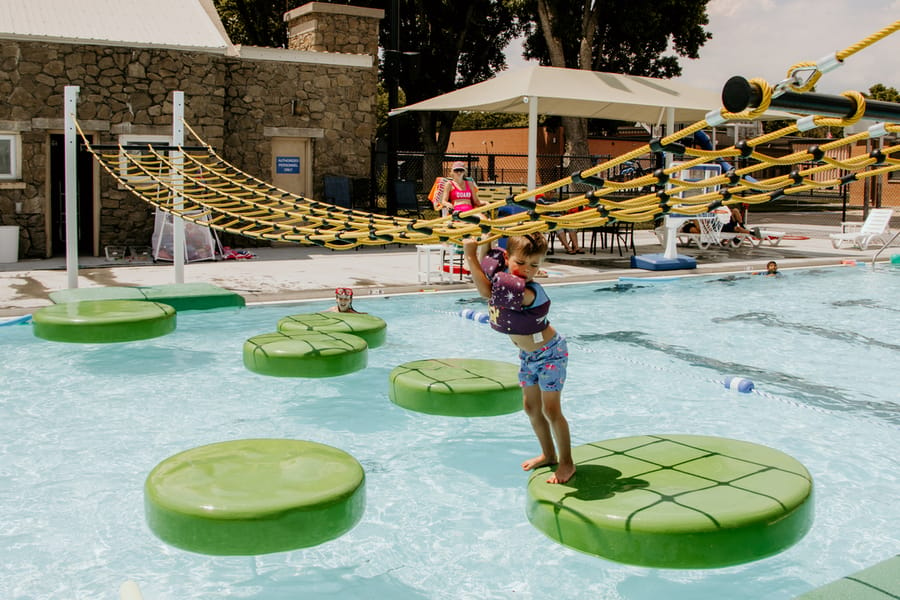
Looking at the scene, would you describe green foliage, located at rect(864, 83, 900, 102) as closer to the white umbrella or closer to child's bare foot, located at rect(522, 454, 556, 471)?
the white umbrella

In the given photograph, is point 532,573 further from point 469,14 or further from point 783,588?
point 469,14

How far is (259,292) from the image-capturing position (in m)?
11.1

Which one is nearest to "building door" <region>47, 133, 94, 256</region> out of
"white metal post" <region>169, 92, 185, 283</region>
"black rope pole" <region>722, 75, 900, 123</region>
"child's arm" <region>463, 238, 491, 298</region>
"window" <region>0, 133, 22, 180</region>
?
"window" <region>0, 133, 22, 180</region>

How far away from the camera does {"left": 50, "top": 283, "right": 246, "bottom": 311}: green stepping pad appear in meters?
9.45

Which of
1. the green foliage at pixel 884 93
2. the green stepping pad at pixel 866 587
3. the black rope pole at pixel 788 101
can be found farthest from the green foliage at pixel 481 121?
the black rope pole at pixel 788 101

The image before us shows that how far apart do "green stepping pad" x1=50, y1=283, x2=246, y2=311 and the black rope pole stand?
7.80 meters

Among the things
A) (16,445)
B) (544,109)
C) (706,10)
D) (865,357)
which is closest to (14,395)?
(16,445)

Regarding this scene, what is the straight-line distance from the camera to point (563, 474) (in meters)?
4.61

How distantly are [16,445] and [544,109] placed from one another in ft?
42.1

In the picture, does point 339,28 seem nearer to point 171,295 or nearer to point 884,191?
point 171,295

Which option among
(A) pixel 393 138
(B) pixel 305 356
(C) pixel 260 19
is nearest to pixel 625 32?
(A) pixel 393 138

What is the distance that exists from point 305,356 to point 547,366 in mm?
3220

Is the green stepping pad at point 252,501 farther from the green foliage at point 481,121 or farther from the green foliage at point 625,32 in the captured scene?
the green foliage at point 481,121

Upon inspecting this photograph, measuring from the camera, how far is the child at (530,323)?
452 centimetres
